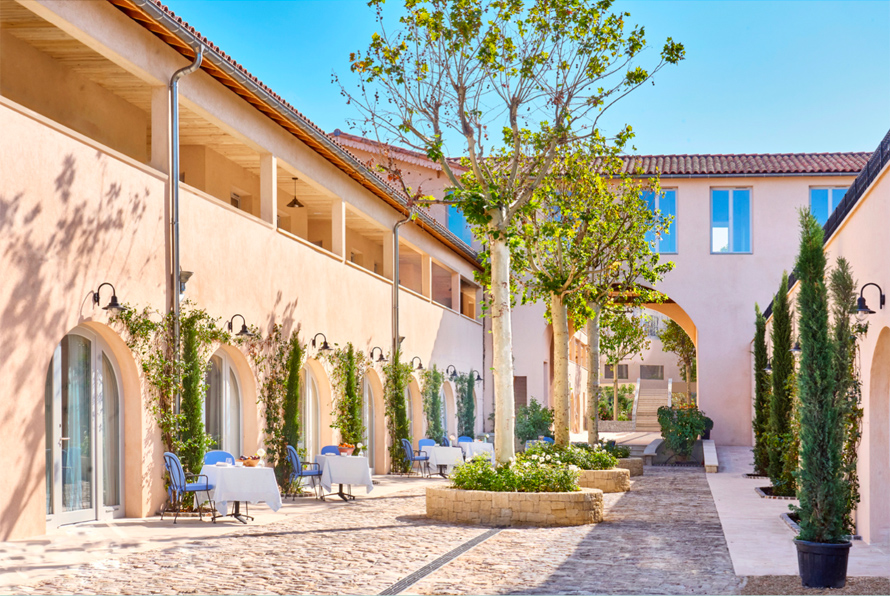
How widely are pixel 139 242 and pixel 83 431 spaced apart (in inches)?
94.4

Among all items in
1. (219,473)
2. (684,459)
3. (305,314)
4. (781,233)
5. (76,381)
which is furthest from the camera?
(781,233)

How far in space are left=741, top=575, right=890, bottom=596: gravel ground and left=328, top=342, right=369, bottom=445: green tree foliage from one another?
10.8 meters

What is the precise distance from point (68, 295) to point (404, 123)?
575 centimetres

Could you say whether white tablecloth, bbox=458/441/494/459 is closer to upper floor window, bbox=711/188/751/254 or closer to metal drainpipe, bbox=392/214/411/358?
metal drainpipe, bbox=392/214/411/358

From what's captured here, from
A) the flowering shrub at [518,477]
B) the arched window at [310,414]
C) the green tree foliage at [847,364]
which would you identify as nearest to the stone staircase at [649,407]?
the arched window at [310,414]

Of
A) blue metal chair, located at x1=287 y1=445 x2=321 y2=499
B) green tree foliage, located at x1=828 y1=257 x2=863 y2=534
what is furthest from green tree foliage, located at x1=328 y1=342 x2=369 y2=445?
green tree foliage, located at x1=828 y1=257 x2=863 y2=534

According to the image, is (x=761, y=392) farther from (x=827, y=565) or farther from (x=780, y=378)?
(x=827, y=565)

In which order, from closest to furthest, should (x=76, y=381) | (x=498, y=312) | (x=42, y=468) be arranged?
(x=42, y=468) → (x=76, y=381) → (x=498, y=312)

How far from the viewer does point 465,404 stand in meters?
28.8

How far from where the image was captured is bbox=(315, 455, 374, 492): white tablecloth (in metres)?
15.0

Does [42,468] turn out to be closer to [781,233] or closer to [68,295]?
[68,295]

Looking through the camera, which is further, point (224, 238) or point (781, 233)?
point (781, 233)

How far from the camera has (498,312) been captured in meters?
13.6

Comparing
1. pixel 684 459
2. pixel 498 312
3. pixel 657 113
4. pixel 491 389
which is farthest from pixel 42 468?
pixel 491 389
